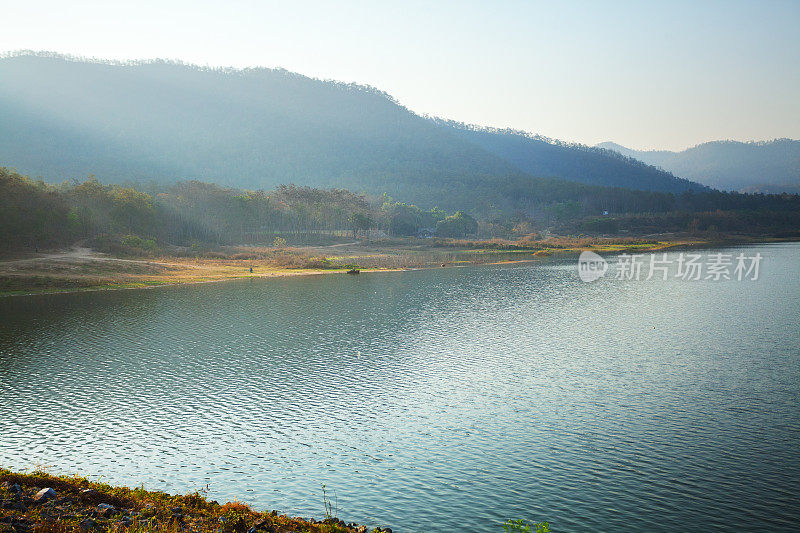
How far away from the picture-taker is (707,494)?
60.5ft

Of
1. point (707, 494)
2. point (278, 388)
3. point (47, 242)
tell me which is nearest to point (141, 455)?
point (278, 388)

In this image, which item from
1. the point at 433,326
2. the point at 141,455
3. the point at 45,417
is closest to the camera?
the point at 141,455

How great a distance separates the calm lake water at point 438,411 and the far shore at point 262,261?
2530 centimetres

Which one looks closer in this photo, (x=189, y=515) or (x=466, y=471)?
(x=189, y=515)

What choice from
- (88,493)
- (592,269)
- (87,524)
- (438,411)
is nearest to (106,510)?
(87,524)

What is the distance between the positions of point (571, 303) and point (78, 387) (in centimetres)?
4891

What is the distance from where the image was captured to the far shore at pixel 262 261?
79812mm

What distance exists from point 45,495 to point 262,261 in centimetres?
10490

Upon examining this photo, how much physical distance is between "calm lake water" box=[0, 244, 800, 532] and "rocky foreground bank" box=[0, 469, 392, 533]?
6.83 ft

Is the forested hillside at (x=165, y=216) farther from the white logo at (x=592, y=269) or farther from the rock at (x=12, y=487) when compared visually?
the rock at (x=12, y=487)

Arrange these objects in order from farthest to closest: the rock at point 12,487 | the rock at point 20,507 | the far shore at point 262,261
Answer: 1. the far shore at point 262,261
2. the rock at point 12,487
3. the rock at point 20,507

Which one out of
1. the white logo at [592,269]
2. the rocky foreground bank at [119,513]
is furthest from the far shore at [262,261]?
the rocky foreground bank at [119,513]

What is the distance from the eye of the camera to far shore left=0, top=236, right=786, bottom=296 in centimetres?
7981

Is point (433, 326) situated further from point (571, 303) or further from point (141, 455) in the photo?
point (141, 455)
